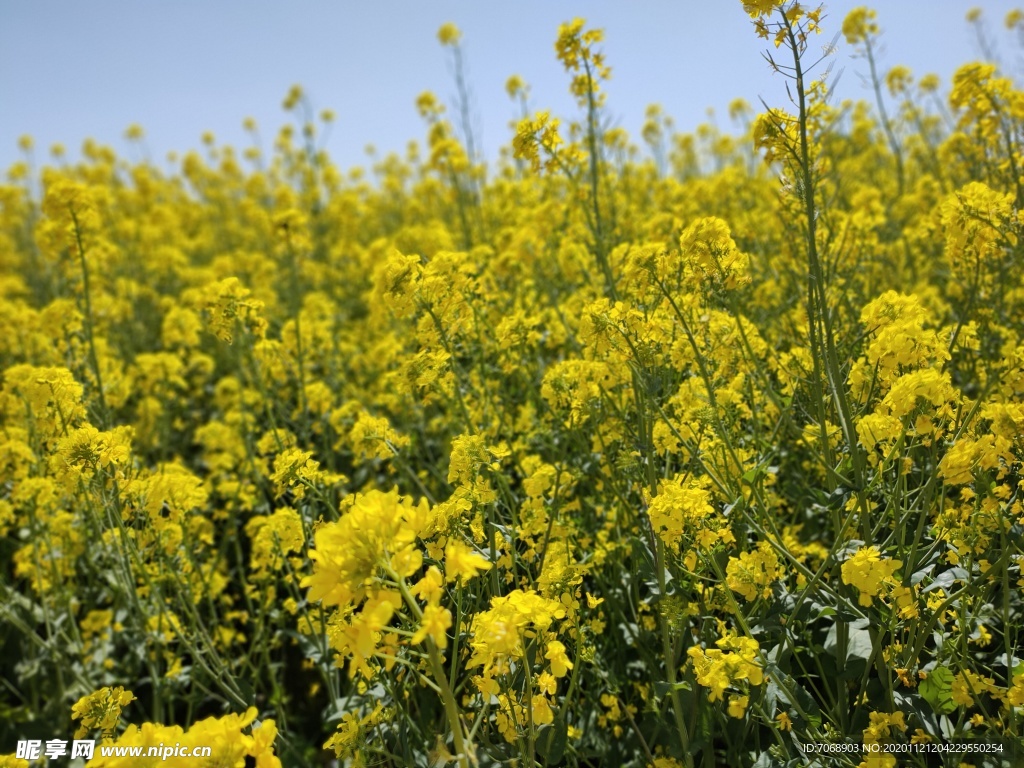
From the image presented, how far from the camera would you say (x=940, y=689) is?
1921mm

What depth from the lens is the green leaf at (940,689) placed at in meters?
1.90

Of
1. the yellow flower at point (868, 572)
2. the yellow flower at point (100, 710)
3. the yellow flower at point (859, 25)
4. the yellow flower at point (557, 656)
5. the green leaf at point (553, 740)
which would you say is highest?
the yellow flower at point (859, 25)

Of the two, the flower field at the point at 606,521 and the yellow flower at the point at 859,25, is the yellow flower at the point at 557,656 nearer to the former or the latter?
the flower field at the point at 606,521

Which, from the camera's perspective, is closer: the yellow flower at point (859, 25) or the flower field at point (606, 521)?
the flower field at point (606, 521)

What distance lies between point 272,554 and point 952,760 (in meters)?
2.29

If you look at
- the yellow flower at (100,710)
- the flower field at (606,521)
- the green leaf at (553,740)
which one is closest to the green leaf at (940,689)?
the flower field at (606,521)

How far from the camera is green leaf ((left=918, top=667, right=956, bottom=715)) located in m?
1.90

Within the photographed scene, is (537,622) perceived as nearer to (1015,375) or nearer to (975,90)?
(1015,375)

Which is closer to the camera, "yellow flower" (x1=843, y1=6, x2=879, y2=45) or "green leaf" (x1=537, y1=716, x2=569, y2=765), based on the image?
"green leaf" (x1=537, y1=716, x2=569, y2=765)

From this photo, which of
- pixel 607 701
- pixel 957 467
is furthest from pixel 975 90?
pixel 607 701

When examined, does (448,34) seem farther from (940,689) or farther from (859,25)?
(940,689)

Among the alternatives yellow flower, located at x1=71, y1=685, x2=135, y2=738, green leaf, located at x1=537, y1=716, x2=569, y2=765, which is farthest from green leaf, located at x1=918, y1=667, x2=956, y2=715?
yellow flower, located at x1=71, y1=685, x2=135, y2=738

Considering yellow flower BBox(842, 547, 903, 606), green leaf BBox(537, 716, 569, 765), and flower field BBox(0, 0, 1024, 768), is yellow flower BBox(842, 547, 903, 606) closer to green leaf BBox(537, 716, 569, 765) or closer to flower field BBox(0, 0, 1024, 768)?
flower field BBox(0, 0, 1024, 768)

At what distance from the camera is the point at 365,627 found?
1.28 metres
